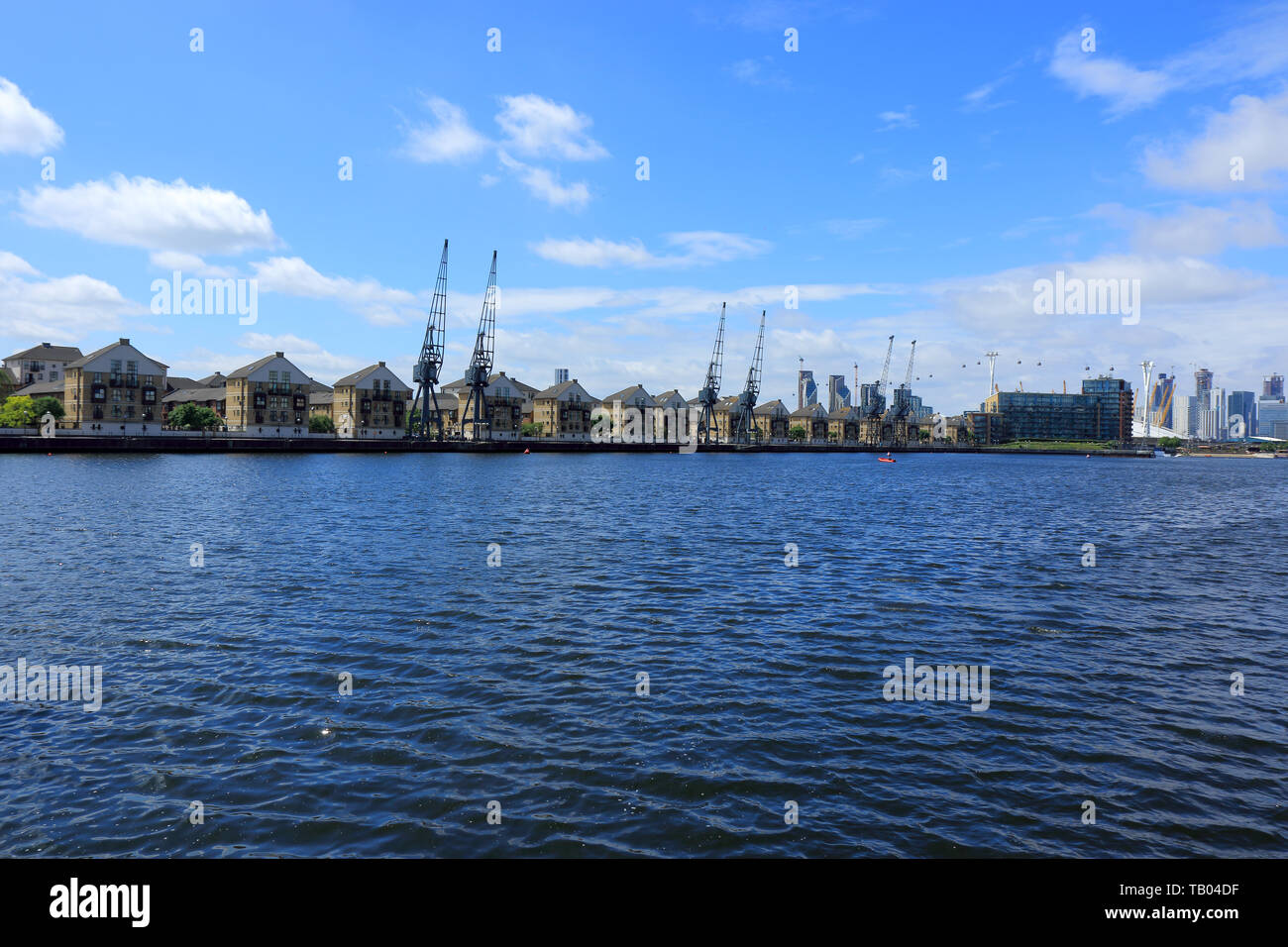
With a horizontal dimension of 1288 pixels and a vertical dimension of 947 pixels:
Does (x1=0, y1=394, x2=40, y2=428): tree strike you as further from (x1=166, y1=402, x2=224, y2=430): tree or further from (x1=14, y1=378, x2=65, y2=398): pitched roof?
(x1=166, y1=402, x2=224, y2=430): tree

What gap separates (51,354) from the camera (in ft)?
606

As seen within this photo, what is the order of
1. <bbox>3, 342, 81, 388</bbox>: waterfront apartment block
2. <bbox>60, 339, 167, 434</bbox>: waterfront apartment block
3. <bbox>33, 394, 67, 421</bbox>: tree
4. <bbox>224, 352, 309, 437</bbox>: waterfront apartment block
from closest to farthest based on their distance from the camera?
<bbox>33, 394, 67, 421</bbox>: tree → <bbox>60, 339, 167, 434</bbox>: waterfront apartment block → <bbox>224, 352, 309, 437</bbox>: waterfront apartment block → <bbox>3, 342, 81, 388</bbox>: waterfront apartment block

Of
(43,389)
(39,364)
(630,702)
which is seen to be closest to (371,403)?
(43,389)

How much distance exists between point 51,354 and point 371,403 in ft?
266

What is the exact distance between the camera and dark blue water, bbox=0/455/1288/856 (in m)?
10.9

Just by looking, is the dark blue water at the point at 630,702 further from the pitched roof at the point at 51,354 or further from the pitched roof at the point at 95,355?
the pitched roof at the point at 51,354

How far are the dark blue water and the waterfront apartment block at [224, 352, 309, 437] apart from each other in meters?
139

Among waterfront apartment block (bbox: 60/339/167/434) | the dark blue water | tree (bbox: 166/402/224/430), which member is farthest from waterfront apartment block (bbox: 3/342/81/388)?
the dark blue water

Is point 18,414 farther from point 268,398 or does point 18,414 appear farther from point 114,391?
point 268,398

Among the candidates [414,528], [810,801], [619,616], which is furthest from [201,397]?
[810,801]

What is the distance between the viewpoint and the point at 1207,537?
151ft
